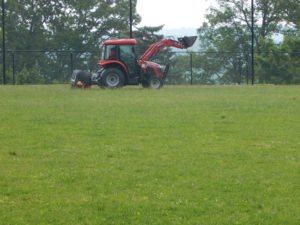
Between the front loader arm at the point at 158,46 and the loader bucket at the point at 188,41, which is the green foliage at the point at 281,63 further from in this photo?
the front loader arm at the point at 158,46

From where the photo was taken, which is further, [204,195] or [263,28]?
[263,28]

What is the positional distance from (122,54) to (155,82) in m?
2.19

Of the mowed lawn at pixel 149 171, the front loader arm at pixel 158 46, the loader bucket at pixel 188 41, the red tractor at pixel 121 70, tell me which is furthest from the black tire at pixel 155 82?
the mowed lawn at pixel 149 171

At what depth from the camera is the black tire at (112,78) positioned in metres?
23.2

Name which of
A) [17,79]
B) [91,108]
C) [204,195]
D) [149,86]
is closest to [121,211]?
[204,195]

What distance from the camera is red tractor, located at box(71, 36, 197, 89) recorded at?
23.3 m

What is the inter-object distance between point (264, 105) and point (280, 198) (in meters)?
9.65

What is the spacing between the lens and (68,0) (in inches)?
1965

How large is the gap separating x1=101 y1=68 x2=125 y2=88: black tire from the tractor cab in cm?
53

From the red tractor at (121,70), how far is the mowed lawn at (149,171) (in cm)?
1265

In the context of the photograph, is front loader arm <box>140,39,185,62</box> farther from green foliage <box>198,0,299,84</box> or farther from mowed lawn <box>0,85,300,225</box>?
green foliage <box>198,0,299,84</box>

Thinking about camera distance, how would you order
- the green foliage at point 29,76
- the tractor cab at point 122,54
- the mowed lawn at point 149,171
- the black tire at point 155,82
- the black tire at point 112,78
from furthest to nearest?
the green foliage at point 29,76 < the black tire at point 155,82 < the tractor cab at point 122,54 < the black tire at point 112,78 < the mowed lawn at point 149,171

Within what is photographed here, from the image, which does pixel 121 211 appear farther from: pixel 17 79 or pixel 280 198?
pixel 17 79

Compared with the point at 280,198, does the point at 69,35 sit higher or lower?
higher
